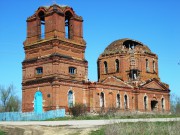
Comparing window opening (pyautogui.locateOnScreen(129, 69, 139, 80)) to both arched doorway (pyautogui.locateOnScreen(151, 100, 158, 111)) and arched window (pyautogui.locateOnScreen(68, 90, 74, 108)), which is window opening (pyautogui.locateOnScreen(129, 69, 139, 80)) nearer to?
arched doorway (pyautogui.locateOnScreen(151, 100, 158, 111))

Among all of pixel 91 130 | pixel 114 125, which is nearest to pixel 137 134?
pixel 114 125

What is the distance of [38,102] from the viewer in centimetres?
3672

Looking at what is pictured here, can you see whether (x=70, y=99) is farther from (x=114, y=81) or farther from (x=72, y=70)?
(x=114, y=81)

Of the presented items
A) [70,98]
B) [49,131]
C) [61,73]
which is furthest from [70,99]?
[49,131]

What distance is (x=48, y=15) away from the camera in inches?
1469

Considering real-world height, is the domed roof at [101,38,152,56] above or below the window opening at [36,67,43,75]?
above

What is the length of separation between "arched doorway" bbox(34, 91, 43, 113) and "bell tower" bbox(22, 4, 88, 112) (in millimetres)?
202

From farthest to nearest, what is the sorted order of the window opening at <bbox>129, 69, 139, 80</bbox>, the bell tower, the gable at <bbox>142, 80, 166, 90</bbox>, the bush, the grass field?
the window opening at <bbox>129, 69, 139, 80</bbox> → the gable at <bbox>142, 80, 166, 90</bbox> → the bell tower → the bush → the grass field

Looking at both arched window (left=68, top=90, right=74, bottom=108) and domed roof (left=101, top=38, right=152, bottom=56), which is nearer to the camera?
arched window (left=68, top=90, right=74, bottom=108)

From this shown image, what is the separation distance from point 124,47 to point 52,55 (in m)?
15.0

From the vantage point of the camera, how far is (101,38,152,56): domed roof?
48.2m

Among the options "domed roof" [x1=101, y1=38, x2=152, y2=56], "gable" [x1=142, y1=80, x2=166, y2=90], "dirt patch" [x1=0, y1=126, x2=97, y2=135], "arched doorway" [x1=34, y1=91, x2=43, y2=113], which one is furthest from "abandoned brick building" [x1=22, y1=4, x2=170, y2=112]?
"dirt patch" [x1=0, y1=126, x2=97, y2=135]

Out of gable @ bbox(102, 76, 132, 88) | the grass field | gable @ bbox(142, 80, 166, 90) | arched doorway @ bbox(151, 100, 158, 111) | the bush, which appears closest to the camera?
the grass field

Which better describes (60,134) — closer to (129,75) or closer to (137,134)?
(137,134)
